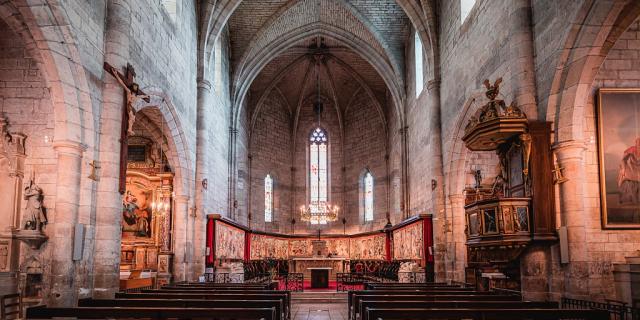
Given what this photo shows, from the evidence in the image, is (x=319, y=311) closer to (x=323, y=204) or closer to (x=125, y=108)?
(x=125, y=108)

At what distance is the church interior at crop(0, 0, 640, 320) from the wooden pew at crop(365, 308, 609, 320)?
1.2 inches

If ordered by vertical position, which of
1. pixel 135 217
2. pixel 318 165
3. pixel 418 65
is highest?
pixel 418 65

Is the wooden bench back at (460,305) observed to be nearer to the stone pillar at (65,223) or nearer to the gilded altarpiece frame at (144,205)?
the stone pillar at (65,223)

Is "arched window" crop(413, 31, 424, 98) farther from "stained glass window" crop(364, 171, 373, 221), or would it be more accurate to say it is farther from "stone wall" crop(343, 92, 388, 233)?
"stained glass window" crop(364, 171, 373, 221)

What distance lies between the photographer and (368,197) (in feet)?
111

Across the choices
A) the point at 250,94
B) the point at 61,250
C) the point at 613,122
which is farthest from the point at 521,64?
the point at 250,94

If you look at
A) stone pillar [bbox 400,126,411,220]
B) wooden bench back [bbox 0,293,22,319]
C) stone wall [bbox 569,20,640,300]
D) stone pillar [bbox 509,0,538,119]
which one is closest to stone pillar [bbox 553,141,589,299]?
stone wall [bbox 569,20,640,300]

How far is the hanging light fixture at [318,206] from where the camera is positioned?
26.2 m

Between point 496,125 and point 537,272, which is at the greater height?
point 496,125

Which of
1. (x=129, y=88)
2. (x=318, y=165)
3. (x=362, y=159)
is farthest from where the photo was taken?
(x=318, y=165)

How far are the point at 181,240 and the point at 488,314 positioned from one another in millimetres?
13055

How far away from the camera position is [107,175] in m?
11.8

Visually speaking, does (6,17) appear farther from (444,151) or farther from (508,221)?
(444,151)

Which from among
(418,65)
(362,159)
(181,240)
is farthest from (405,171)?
(181,240)
